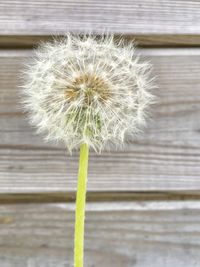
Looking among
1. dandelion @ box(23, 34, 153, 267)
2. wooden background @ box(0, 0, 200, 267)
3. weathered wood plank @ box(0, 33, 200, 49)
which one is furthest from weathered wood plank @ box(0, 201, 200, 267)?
weathered wood plank @ box(0, 33, 200, 49)

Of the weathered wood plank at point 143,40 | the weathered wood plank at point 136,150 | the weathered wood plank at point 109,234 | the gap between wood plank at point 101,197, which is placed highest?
the weathered wood plank at point 143,40

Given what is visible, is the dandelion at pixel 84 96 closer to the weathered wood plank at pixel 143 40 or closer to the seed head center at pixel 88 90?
the seed head center at pixel 88 90

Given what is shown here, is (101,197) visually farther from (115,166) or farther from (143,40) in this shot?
(143,40)

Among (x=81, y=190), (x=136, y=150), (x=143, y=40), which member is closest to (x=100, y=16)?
(x=143, y=40)

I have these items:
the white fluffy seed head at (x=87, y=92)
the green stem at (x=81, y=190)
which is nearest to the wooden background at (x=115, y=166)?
the white fluffy seed head at (x=87, y=92)

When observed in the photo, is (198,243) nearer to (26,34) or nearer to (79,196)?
(79,196)

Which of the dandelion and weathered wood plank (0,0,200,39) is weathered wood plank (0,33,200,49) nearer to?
weathered wood plank (0,0,200,39)

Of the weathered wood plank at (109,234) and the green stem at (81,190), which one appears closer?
the green stem at (81,190)

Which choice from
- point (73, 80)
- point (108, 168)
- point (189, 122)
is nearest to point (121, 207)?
point (108, 168)
